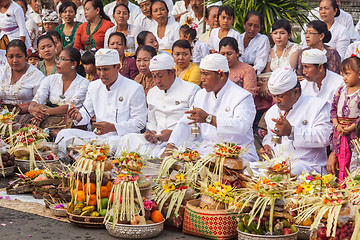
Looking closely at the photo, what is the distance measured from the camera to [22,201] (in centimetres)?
627

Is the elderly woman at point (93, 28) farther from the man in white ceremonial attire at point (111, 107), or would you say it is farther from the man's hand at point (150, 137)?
the man's hand at point (150, 137)

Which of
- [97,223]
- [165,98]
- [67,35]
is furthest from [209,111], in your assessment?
[67,35]

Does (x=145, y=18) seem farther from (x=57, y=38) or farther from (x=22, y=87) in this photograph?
(x=22, y=87)

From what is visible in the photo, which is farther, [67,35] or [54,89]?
[67,35]

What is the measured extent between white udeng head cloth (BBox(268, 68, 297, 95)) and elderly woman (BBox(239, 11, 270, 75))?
2696mm

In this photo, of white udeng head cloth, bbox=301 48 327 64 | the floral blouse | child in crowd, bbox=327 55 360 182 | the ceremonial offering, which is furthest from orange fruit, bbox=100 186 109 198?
the floral blouse

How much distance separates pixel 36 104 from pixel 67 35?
98.3 inches

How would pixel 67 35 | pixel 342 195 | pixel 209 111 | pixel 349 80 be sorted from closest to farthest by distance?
pixel 342 195 → pixel 349 80 → pixel 209 111 → pixel 67 35

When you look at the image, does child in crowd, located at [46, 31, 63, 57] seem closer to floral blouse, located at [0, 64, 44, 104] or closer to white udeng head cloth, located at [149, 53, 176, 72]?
floral blouse, located at [0, 64, 44, 104]

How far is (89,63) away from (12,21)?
9.97ft

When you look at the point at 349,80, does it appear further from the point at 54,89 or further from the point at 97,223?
the point at 54,89

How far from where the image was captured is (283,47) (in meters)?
8.99

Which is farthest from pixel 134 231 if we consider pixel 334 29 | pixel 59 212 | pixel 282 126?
pixel 334 29

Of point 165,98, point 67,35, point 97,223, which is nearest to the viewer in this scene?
point 97,223
